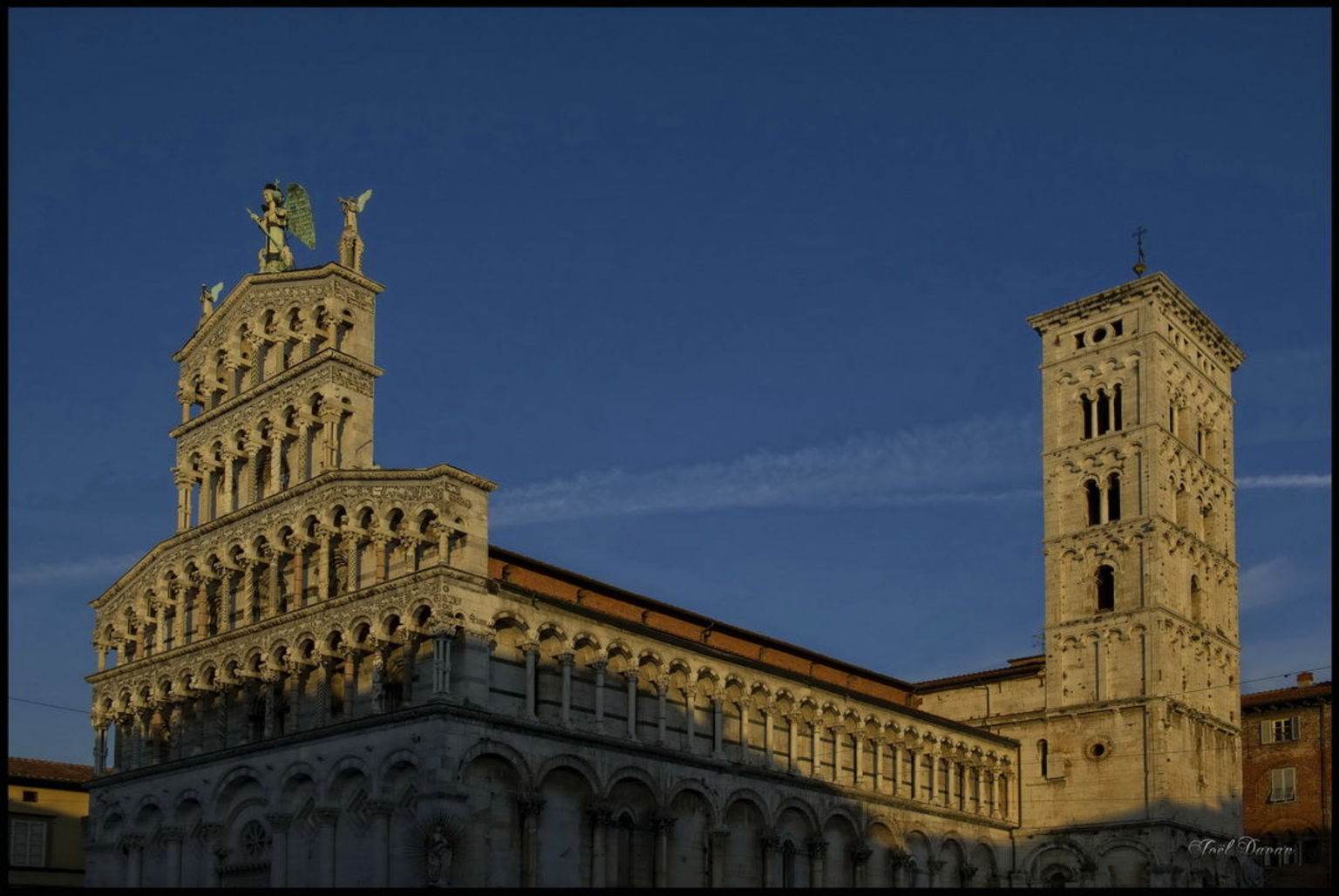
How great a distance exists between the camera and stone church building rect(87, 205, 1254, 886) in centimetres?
4291

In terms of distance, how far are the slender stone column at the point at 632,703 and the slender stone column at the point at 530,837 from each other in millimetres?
5006

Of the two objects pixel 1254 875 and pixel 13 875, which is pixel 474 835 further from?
pixel 1254 875

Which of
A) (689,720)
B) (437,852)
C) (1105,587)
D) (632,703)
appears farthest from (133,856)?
(1105,587)

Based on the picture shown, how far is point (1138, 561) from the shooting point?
6341cm

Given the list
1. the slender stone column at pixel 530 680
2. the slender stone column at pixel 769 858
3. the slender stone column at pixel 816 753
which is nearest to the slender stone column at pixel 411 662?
the slender stone column at pixel 530 680

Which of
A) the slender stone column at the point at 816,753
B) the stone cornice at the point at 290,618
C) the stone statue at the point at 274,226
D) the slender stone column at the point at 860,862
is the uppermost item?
the stone statue at the point at 274,226

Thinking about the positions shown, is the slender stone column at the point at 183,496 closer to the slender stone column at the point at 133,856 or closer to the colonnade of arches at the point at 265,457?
the colonnade of arches at the point at 265,457

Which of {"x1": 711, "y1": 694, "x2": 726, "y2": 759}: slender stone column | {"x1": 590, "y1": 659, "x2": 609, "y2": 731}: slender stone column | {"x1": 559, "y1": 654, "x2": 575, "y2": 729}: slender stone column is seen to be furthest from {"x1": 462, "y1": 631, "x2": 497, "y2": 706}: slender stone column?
{"x1": 711, "y1": 694, "x2": 726, "y2": 759}: slender stone column

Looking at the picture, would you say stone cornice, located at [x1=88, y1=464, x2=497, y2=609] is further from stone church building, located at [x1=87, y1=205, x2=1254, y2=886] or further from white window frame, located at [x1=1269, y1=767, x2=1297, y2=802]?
white window frame, located at [x1=1269, y1=767, x2=1297, y2=802]

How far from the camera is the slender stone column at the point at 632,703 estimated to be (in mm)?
47125

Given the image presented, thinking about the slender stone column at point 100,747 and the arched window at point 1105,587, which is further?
the arched window at point 1105,587

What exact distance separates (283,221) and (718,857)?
2574 cm

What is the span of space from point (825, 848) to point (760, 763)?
4.37 m

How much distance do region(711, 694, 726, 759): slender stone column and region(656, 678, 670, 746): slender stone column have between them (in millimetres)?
2655
